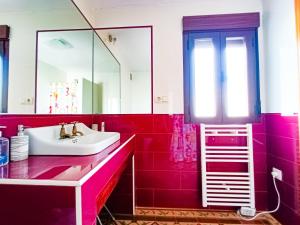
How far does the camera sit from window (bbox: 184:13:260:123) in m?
2.07

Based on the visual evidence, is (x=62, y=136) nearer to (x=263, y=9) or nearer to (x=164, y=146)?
(x=164, y=146)

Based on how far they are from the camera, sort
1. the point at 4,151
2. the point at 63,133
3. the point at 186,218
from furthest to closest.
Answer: the point at 186,218, the point at 63,133, the point at 4,151

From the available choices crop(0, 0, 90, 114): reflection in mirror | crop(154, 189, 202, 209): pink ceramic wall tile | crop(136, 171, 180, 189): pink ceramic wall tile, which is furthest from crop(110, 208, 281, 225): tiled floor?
crop(0, 0, 90, 114): reflection in mirror

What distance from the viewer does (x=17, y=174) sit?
2.36ft

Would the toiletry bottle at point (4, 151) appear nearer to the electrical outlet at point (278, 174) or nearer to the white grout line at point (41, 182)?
the white grout line at point (41, 182)

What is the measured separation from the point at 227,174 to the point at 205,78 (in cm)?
102

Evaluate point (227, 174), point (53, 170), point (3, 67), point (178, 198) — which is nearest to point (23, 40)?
point (3, 67)

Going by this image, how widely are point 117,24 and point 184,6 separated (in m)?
0.75

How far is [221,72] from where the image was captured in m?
2.08

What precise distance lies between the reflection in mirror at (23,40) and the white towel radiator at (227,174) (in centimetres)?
156

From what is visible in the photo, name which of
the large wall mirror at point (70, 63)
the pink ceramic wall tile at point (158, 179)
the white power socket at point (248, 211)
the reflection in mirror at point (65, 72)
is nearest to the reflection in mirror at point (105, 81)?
the large wall mirror at point (70, 63)

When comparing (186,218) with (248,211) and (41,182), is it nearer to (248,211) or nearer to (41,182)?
(248,211)

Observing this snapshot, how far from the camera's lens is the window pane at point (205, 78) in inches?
83.0

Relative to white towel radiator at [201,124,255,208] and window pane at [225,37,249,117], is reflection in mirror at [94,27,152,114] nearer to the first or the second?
white towel radiator at [201,124,255,208]
